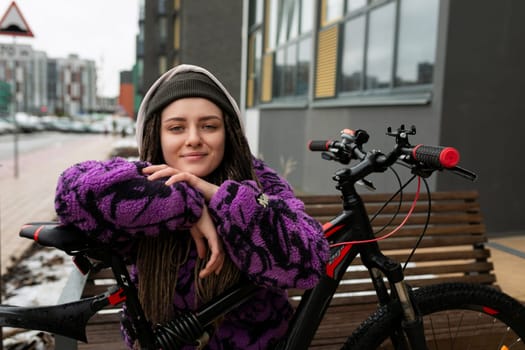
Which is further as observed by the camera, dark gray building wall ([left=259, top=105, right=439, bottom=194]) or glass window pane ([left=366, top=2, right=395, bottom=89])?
glass window pane ([left=366, top=2, right=395, bottom=89])

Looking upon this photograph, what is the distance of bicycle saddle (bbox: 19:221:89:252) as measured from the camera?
1.14 metres

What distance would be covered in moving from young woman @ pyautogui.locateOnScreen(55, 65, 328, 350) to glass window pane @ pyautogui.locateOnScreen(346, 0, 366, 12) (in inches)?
240

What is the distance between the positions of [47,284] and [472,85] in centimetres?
419

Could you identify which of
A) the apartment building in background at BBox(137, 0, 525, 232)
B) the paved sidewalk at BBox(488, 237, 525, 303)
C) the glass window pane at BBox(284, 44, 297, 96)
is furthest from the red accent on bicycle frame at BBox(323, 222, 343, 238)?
the glass window pane at BBox(284, 44, 297, 96)

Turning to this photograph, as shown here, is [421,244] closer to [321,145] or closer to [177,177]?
[321,145]

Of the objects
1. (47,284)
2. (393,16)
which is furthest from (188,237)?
(393,16)

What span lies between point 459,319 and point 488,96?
366cm

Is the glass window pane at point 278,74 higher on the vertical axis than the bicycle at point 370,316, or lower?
higher

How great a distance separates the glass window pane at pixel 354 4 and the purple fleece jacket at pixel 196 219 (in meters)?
6.18

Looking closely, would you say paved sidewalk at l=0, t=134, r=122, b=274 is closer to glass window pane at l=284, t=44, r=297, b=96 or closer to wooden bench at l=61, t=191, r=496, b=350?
wooden bench at l=61, t=191, r=496, b=350

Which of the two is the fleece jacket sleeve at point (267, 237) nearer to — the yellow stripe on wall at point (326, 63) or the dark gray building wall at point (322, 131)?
the dark gray building wall at point (322, 131)

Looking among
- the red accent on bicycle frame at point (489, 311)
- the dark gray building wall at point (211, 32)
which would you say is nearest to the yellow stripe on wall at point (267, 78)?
the dark gray building wall at point (211, 32)

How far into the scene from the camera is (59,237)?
3.76 feet

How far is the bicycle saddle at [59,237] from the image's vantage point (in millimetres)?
1142
